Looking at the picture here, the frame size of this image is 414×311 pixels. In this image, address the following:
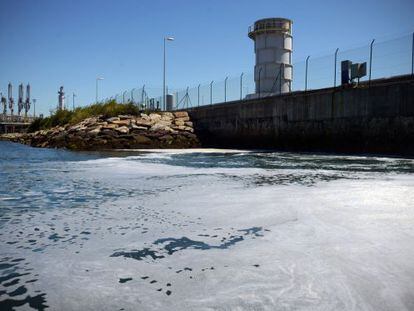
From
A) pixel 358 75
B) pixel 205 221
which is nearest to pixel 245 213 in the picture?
pixel 205 221

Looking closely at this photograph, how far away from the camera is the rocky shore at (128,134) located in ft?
65.8

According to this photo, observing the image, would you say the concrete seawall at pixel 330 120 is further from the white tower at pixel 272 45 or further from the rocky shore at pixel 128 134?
the white tower at pixel 272 45

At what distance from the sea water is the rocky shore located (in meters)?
15.7

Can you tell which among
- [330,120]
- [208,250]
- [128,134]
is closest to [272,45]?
[128,134]

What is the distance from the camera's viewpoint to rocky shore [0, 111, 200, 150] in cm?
2006

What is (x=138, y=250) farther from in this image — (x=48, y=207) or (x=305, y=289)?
(x=48, y=207)

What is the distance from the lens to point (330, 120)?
15039 millimetres

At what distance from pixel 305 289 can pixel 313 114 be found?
48.4 feet

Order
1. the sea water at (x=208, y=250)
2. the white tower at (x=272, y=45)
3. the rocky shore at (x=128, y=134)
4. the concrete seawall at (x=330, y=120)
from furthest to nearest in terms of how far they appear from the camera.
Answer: the white tower at (x=272, y=45), the rocky shore at (x=128, y=134), the concrete seawall at (x=330, y=120), the sea water at (x=208, y=250)

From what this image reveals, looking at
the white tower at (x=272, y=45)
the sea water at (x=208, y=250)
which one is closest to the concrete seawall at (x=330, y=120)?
the sea water at (x=208, y=250)

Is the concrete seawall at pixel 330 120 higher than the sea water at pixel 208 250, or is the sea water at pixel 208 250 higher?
the concrete seawall at pixel 330 120

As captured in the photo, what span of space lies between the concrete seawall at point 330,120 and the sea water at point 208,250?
876 cm

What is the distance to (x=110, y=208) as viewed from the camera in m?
3.85

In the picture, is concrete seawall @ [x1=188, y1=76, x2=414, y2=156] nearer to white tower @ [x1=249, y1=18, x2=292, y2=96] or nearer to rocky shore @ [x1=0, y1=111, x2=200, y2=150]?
rocky shore @ [x1=0, y1=111, x2=200, y2=150]
